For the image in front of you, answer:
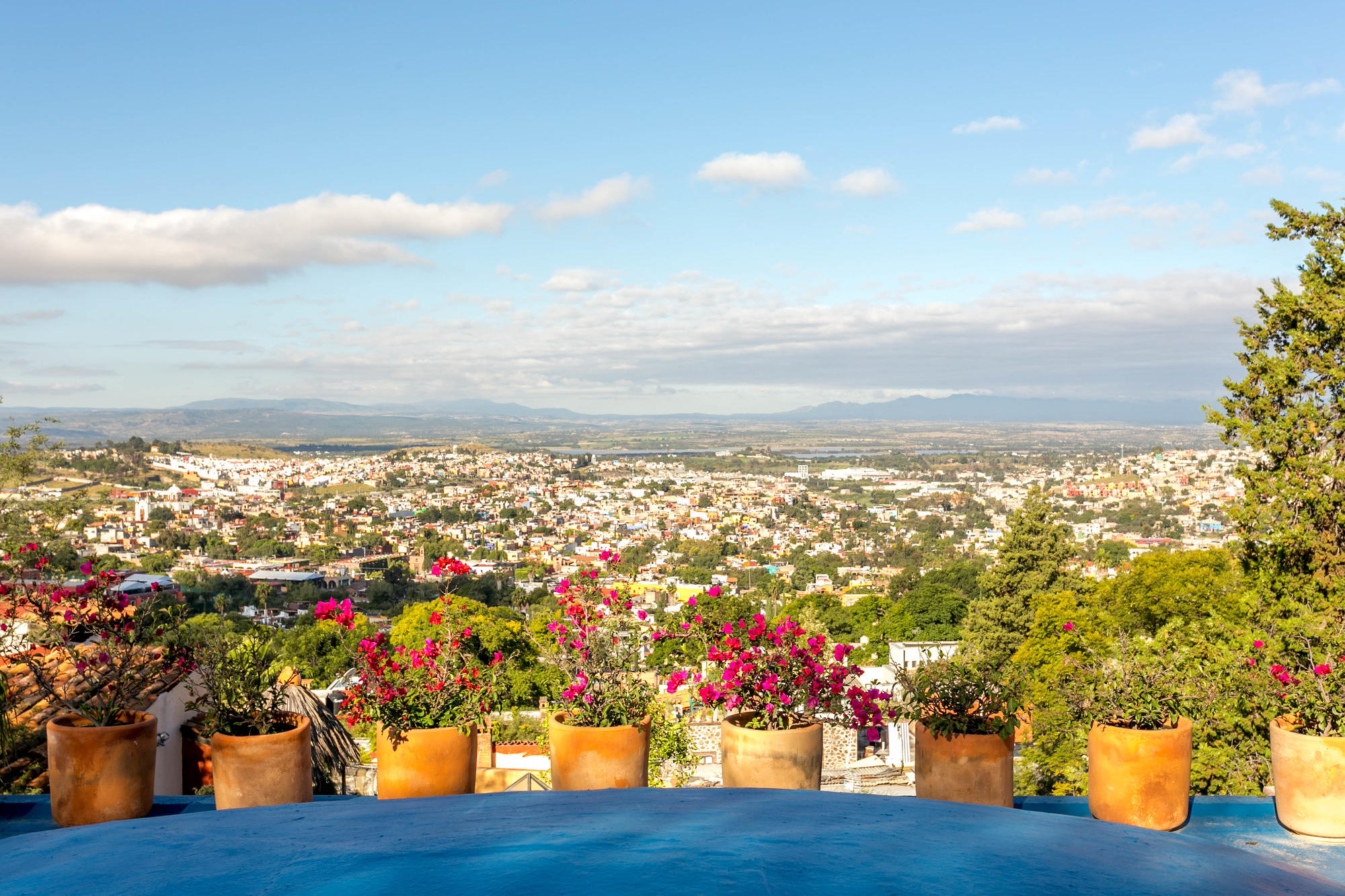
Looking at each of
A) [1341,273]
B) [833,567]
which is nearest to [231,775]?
[1341,273]

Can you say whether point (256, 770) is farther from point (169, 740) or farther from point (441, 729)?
point (169, 740)

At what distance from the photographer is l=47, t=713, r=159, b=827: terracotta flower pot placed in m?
3.21

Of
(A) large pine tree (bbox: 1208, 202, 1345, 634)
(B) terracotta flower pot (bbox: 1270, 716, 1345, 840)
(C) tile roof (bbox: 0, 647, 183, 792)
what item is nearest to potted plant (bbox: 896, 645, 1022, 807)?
(B) terracotta flower pot (bbox: 1270, 716, 1345, 840)

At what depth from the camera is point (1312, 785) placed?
3141 millimetres

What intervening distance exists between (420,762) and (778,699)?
1446 mm

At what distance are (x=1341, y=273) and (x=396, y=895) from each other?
1354 cm

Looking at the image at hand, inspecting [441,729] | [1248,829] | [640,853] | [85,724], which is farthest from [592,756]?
[1248,829]

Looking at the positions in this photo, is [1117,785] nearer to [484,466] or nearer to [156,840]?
[156,840]

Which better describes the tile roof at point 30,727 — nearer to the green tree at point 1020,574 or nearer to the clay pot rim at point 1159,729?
the clay pot rim at point 1159,729

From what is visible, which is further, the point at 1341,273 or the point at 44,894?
the point at 1341,273

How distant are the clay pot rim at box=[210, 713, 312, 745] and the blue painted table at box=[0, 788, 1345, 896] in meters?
0.65

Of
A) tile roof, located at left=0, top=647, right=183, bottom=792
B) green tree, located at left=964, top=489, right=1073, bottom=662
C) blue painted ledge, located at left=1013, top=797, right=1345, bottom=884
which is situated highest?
blue painted ledge, located at left=1013, top=797, right=1345, bottom=884

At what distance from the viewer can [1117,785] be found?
3.27 metres

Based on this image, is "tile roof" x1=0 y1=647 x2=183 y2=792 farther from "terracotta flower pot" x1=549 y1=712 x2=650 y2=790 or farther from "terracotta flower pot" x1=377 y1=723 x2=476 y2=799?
"terracotta flower pot" x1=549 y1=712 x2=650 y2=790
